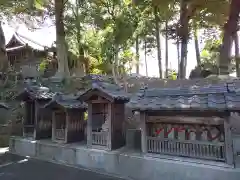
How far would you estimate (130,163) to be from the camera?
29.0 ft

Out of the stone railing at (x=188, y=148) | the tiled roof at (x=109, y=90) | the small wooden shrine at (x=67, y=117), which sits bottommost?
the stone railing at (x=188, y=148)

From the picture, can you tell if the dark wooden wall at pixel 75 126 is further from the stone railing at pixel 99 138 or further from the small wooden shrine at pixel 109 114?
the stone railing at pixel 99 138

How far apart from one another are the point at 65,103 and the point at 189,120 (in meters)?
6.13

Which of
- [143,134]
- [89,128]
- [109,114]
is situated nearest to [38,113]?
[89,128]

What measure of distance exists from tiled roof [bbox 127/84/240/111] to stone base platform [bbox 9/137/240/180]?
1883 millimetres

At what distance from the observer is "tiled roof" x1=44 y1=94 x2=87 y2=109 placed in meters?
11.2

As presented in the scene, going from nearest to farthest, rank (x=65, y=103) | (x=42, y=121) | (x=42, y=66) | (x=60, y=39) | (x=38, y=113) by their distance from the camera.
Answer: (x=65, y=103) → (x=38, y=113) → (x=42, y=121) → (x=60, y=39) → (x=42, y=66)

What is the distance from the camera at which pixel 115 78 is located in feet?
61.3

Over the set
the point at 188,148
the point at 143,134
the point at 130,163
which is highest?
the point at 143,134

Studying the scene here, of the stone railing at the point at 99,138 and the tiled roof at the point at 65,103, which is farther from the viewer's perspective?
the tiled roof at the point at 65,103

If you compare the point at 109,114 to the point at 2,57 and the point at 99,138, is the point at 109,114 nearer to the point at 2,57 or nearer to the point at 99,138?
the point at 99,138

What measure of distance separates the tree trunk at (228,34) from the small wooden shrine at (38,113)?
41.2 ft

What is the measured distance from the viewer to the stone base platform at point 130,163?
724cm

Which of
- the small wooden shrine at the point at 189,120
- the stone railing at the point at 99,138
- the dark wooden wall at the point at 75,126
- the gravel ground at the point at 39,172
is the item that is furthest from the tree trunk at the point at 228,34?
the gravel ground at the point at 39,172
